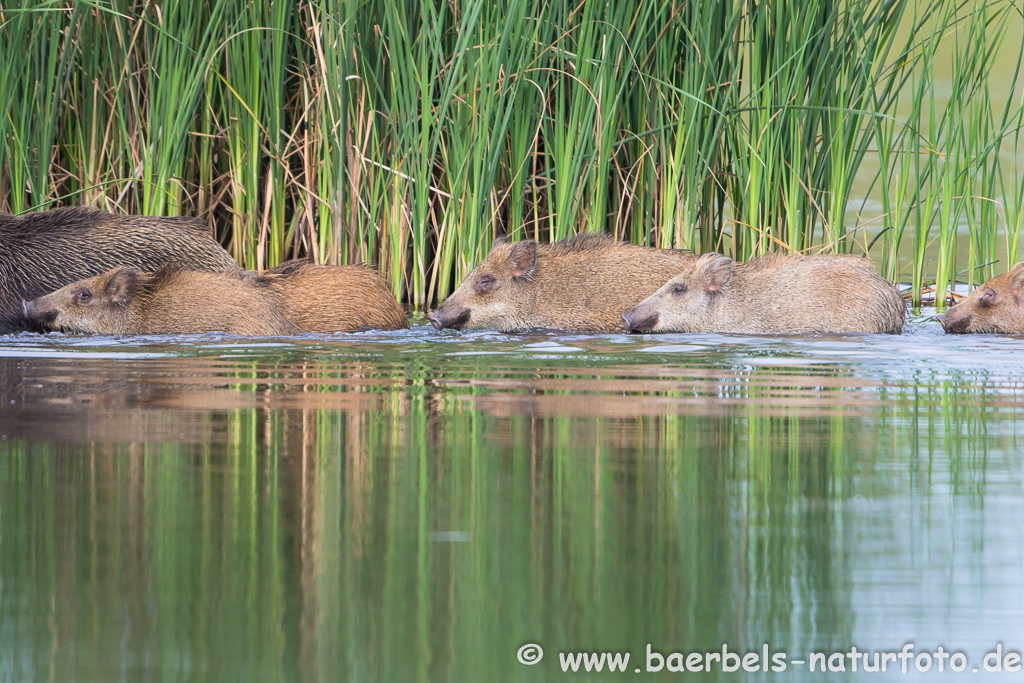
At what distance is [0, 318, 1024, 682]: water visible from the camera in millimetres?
2092

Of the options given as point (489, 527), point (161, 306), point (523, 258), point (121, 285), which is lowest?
point (489, 527)

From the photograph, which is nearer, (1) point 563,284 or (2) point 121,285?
(2) point 121,285

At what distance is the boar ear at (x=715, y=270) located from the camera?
903 cm

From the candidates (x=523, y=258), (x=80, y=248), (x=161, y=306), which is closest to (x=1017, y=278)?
(x=523, y=258)

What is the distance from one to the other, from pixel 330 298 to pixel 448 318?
95 cm

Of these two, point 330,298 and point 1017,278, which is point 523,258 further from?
point 1017,278

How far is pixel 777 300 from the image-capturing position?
905cm

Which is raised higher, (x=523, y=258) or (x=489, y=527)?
(x=523, y=258)

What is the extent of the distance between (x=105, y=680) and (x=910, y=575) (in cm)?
146

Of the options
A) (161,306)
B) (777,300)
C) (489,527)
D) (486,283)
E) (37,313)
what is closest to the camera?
(489,527)

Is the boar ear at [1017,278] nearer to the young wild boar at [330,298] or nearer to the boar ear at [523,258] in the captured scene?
the boar ear at [523,258]

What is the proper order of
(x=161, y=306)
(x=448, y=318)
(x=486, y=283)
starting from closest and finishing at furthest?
(x=161, y=306), (x=448, y=318), (x=486, y=283)

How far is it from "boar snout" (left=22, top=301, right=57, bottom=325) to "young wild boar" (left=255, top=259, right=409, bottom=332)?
1.45 m

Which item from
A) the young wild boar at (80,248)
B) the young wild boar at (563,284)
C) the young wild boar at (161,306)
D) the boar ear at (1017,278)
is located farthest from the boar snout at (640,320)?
the young wild boar at (80,248)
